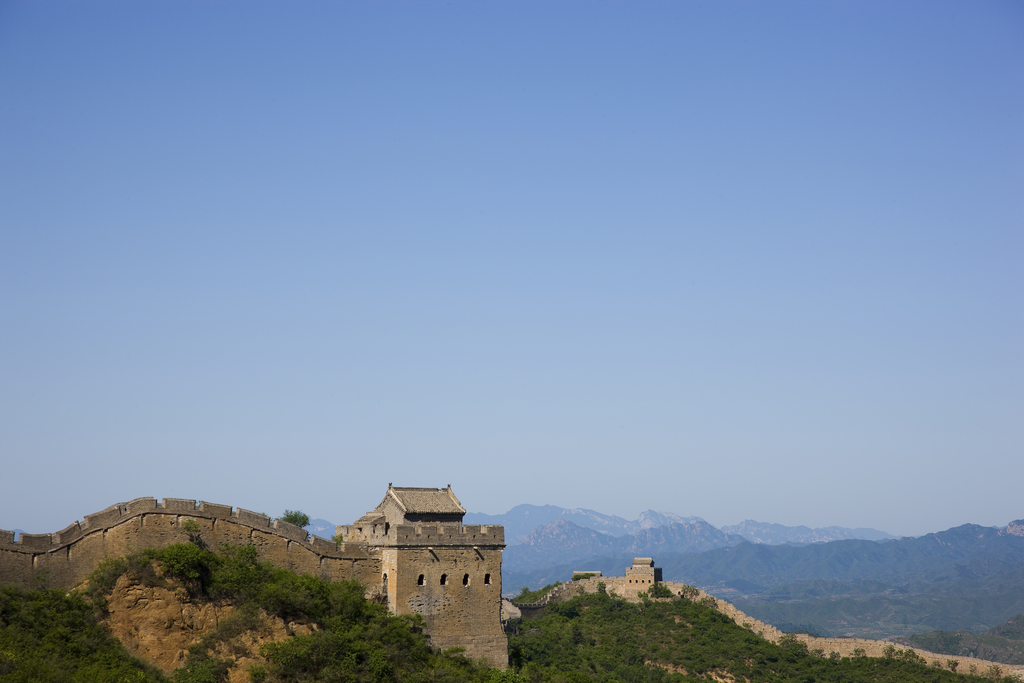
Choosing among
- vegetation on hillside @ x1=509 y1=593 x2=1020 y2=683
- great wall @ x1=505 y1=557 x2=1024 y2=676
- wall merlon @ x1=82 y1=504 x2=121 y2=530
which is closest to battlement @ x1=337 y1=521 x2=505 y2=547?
wall merlon @ x1=82 y1=504 x2=121 y2=530

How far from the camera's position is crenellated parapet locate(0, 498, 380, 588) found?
110 feet

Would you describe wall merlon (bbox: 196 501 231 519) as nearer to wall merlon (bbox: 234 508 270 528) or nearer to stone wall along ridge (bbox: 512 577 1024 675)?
wall merlon (bbox: 234 508 270 528)

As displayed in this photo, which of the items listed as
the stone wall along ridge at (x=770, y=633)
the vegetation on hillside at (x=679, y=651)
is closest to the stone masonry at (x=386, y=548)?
the vegetation on hillside at (x=679, y=651)

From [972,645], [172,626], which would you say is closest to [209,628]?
[172,626]

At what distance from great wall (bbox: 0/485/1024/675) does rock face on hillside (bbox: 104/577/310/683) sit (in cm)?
170

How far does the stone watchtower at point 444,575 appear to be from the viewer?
40688 mm

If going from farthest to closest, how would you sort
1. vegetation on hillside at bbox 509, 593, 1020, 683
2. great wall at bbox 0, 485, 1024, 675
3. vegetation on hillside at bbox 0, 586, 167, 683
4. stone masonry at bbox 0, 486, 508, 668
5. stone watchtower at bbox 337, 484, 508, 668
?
vegetation on hillside at bbox 509, 593, 1020, 683 < stone watchtower at bbox 337, 484, 508, 668 < stone masonry at bbox 0, 486, 508, 668 < great wall at bbox 0, 485, 1024, 675 < vegetation on hillside at bbox 0, 586, 167, 683

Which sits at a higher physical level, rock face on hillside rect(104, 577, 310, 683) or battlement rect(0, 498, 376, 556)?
battlement rect(0, 498, 376, 556)

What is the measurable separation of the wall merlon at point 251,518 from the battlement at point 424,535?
4552 millimetres

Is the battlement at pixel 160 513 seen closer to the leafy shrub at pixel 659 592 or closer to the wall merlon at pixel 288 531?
the wall merlon at pixel 288 531

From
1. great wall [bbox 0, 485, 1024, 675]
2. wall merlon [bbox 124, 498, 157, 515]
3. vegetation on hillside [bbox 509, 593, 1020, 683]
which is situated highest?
wall merlon [bbox 124, 498, 157, 515]

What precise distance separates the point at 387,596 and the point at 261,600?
5608 mm

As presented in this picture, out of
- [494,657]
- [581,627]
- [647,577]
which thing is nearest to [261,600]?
[494,657]

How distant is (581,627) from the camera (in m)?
75.2
